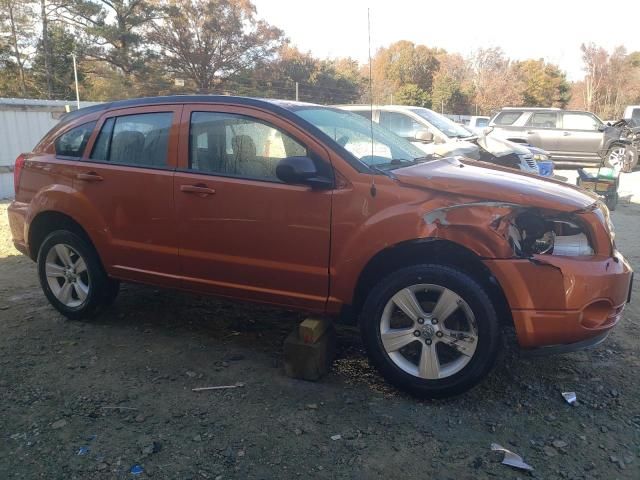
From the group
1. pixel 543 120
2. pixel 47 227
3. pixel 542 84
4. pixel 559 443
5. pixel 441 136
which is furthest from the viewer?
pixel 542 84

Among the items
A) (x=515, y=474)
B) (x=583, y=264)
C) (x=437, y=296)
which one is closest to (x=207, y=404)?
(x=437, y=296)

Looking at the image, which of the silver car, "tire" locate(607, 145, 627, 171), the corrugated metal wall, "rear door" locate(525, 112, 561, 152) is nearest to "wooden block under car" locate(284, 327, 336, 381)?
the corrugated metal wall

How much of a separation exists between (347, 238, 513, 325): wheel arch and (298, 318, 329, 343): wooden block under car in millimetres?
312

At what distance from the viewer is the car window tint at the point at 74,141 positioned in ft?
13.9

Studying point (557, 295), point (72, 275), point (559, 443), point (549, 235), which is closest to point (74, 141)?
point (72, 275)

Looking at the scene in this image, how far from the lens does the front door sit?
10.9ft

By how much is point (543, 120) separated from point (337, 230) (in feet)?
49.2

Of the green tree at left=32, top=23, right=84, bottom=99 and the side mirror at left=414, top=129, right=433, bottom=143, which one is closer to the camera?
the side mirror at left=414, top=129, right=433, bottom=143

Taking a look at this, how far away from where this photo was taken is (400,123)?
9.33 m

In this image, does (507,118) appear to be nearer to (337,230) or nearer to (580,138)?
(580,138)

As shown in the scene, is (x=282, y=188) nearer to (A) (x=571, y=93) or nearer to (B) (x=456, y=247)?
(B) (x=456, y=247)

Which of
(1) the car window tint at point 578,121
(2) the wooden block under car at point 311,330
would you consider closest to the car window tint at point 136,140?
(2) the wooden block under car at point 311,330

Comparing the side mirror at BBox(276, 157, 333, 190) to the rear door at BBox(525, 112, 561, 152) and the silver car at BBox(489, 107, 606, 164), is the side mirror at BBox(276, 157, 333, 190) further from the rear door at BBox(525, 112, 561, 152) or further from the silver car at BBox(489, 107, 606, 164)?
the rear door at BBox(525, 112, 561, 152)

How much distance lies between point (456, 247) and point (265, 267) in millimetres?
1237
